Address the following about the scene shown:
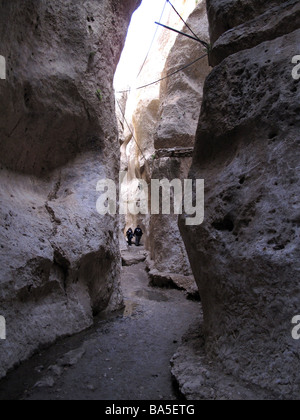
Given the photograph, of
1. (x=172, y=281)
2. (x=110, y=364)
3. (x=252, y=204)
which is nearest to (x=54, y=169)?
(x=110, y=364)

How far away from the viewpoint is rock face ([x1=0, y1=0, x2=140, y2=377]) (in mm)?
3887

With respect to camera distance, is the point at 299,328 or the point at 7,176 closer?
the point at 299,328

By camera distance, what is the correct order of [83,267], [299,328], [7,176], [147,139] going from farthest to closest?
[147,139], [83,267], [7,176], [299,328]

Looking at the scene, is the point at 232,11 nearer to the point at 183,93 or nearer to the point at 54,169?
the point at 54,169

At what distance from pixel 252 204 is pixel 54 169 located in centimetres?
371

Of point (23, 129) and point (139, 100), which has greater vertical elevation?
point (139, 100)

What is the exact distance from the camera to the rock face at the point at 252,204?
2721 mm

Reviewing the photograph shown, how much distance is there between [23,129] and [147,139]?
1666cm

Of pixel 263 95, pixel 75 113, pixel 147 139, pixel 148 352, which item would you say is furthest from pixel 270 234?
pixel 147 139

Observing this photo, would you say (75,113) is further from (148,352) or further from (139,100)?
(139,100)

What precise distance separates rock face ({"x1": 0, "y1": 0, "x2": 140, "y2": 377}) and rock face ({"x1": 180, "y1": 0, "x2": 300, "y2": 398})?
77.9 inches

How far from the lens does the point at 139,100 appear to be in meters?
23.5

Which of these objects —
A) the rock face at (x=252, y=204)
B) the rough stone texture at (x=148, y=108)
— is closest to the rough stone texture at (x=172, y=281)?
the rock face at (x=252, y=204)

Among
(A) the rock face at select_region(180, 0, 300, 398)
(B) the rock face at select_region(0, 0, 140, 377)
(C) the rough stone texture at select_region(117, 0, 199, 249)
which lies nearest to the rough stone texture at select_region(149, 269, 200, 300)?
(B) the rock face at select_region(0, 0, 140, 377)
